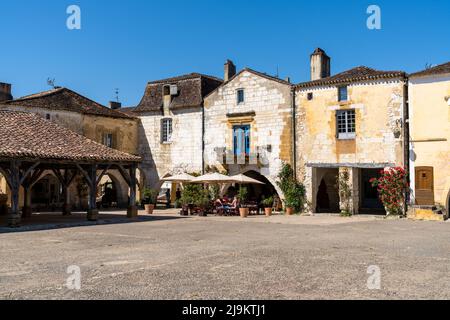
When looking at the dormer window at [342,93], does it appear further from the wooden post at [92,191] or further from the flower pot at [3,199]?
the flower pot at [3,199]

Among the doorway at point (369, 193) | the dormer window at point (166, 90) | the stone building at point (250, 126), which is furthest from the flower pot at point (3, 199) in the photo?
the doorway at point (369, 193)

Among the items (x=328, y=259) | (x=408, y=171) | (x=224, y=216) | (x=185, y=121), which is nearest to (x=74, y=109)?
(x=185, y=121)

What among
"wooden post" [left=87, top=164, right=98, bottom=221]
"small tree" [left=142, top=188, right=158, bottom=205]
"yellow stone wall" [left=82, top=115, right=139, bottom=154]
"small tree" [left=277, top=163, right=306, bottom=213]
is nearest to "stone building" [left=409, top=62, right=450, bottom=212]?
"small tree" [left=277, top=163, right=306, bottom=213]

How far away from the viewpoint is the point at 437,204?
20.0 m

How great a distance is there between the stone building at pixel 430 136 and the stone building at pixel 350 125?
651 millimetres

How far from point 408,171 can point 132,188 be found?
11523 millimetres

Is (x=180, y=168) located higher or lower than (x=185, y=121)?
lower

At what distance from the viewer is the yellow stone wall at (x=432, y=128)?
787 inches

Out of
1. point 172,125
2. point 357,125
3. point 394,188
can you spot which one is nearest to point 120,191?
point 172,125

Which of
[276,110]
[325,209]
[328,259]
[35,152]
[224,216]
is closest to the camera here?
[328,259]

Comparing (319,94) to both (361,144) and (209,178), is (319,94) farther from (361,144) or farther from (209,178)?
(209,178)

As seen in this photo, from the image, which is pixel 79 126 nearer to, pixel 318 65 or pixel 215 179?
pixel 215 179

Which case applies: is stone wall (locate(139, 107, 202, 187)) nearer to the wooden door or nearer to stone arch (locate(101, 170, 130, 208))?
stone arch (locate(101, 170, 130, 208))

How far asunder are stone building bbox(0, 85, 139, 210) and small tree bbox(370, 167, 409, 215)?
1506 cm
